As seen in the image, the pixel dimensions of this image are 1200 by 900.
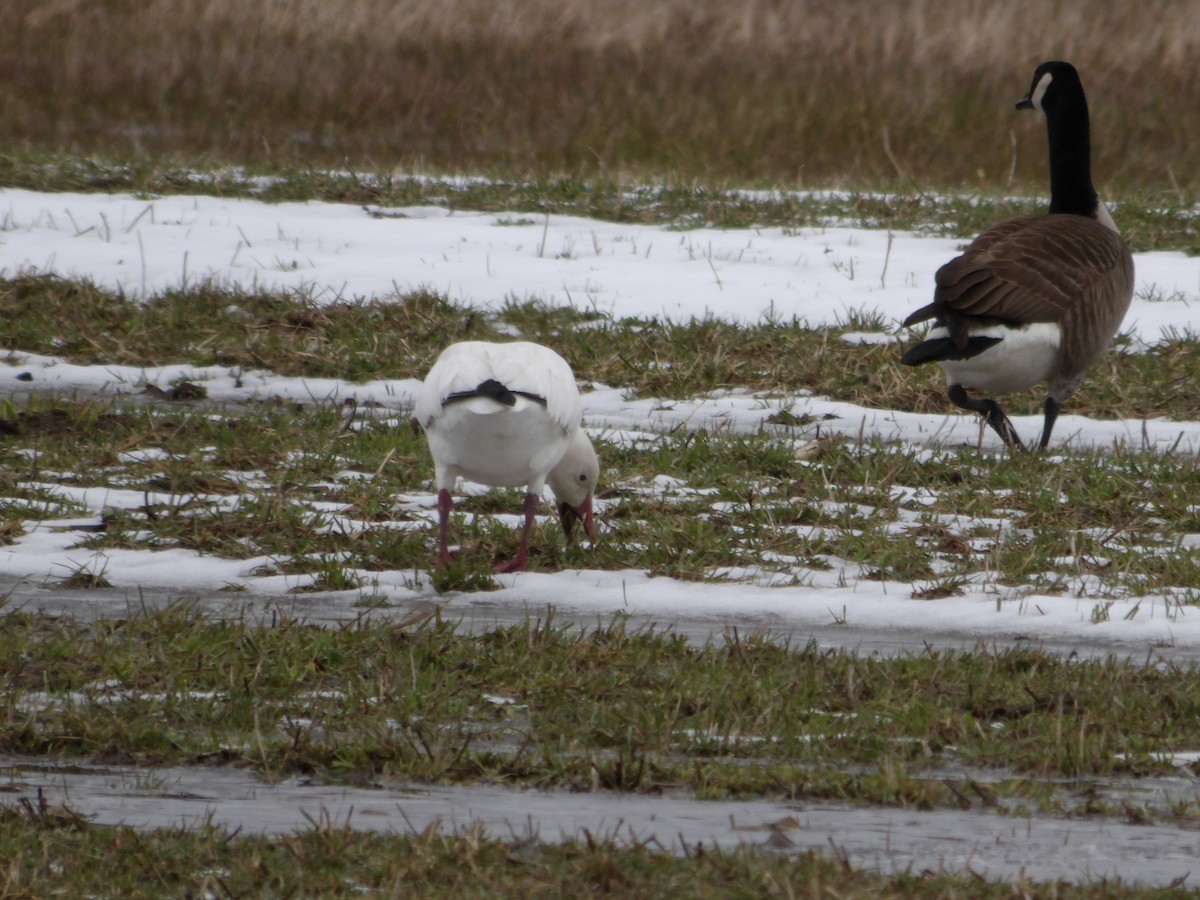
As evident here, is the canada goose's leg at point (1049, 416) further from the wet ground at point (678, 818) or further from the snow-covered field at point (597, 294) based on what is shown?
the wet ground at point (678, 818)

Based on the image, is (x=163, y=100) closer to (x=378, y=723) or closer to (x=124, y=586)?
(x=124, y=586)

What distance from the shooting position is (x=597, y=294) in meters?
10.5

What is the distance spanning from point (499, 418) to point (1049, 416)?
11.5 feet

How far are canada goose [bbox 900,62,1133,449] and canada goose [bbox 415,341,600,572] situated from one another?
2.05 meters

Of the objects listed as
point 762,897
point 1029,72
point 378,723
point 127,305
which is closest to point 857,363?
point 127,305

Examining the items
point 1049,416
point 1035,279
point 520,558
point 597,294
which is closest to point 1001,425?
point 1049,416

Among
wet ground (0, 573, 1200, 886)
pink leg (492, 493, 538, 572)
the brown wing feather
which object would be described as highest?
the brown wing feather

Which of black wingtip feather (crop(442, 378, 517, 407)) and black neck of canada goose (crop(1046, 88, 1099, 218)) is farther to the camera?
black neck of canada goose (crop(1046, 88, 1099, 218))

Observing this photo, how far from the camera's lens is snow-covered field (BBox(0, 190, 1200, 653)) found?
17.2ft

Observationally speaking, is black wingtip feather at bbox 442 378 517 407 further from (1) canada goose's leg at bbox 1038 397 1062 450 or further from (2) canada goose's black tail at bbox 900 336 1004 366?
(1) canada goose's leg at bbox 1038 397 1062 450

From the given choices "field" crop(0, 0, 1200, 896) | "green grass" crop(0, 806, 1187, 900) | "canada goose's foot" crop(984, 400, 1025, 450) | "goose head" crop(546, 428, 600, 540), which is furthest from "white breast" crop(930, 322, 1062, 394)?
"green grass" crop(0, 806, 1187, 900)

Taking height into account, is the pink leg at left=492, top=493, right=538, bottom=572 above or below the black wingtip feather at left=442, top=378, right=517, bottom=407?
below

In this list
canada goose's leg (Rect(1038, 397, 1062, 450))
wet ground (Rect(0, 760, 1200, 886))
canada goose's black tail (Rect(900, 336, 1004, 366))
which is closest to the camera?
wet ground (Rect(0, 760, 1200, 886))

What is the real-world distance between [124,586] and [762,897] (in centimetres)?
319
